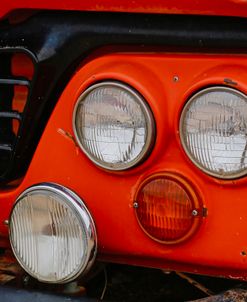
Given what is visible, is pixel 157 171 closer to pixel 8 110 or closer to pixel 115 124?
pixel 115 124

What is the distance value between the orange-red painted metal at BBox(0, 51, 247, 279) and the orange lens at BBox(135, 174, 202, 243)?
0.03 meters

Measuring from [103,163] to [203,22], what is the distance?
0.45m

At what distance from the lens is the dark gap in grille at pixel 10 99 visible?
1.96 metres

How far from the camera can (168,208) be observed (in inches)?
66.6

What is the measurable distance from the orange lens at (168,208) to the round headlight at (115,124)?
3.4 inches

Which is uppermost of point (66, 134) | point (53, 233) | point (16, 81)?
point (16, 81)

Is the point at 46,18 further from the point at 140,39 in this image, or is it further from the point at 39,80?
the point at 140,39

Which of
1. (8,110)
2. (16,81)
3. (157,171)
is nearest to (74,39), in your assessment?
(16,81)

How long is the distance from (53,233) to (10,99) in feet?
1.57

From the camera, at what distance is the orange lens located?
1680 mm

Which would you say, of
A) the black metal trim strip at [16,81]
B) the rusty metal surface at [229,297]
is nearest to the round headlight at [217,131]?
the rusty metal surface at [229,297]

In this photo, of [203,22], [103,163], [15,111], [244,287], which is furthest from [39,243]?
[203,22]

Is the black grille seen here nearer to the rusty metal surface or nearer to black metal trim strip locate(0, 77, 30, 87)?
black metal trim strip locate(0, 77, 30, 87)

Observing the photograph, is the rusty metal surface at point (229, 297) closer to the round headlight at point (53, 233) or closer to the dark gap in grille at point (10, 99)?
the round headlight at point (53, 233)
